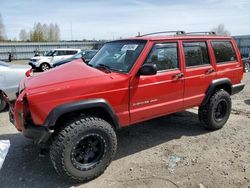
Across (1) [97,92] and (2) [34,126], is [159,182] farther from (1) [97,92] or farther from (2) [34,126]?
(2) [34,126]

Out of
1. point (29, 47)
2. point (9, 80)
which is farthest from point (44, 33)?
point (9, 80)

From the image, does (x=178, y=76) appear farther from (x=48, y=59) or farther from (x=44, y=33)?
(x=44, y=33)

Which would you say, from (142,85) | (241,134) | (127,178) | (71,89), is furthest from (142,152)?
(241,134)

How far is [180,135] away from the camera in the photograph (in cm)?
530

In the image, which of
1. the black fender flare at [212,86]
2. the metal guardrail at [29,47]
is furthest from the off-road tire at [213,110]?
the metal guardrail at [29,47]

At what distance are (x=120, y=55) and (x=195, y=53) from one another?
147cm

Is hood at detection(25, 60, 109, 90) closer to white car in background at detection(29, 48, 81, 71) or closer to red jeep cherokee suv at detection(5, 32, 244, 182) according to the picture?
red jeep cherokee suv at detection(5, 32, 244, 182)

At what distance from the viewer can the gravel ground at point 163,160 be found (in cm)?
367

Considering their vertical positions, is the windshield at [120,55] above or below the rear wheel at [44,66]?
above

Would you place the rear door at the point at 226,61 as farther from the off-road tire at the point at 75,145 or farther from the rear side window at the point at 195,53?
the off-road tire at the point at 75,145

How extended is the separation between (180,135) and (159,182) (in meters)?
1.82

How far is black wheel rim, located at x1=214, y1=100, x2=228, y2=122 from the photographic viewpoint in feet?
18.0

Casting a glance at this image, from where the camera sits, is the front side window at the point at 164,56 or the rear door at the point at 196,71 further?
the rear door at the point at 196,71

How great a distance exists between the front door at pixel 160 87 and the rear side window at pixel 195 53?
26 centimetres
